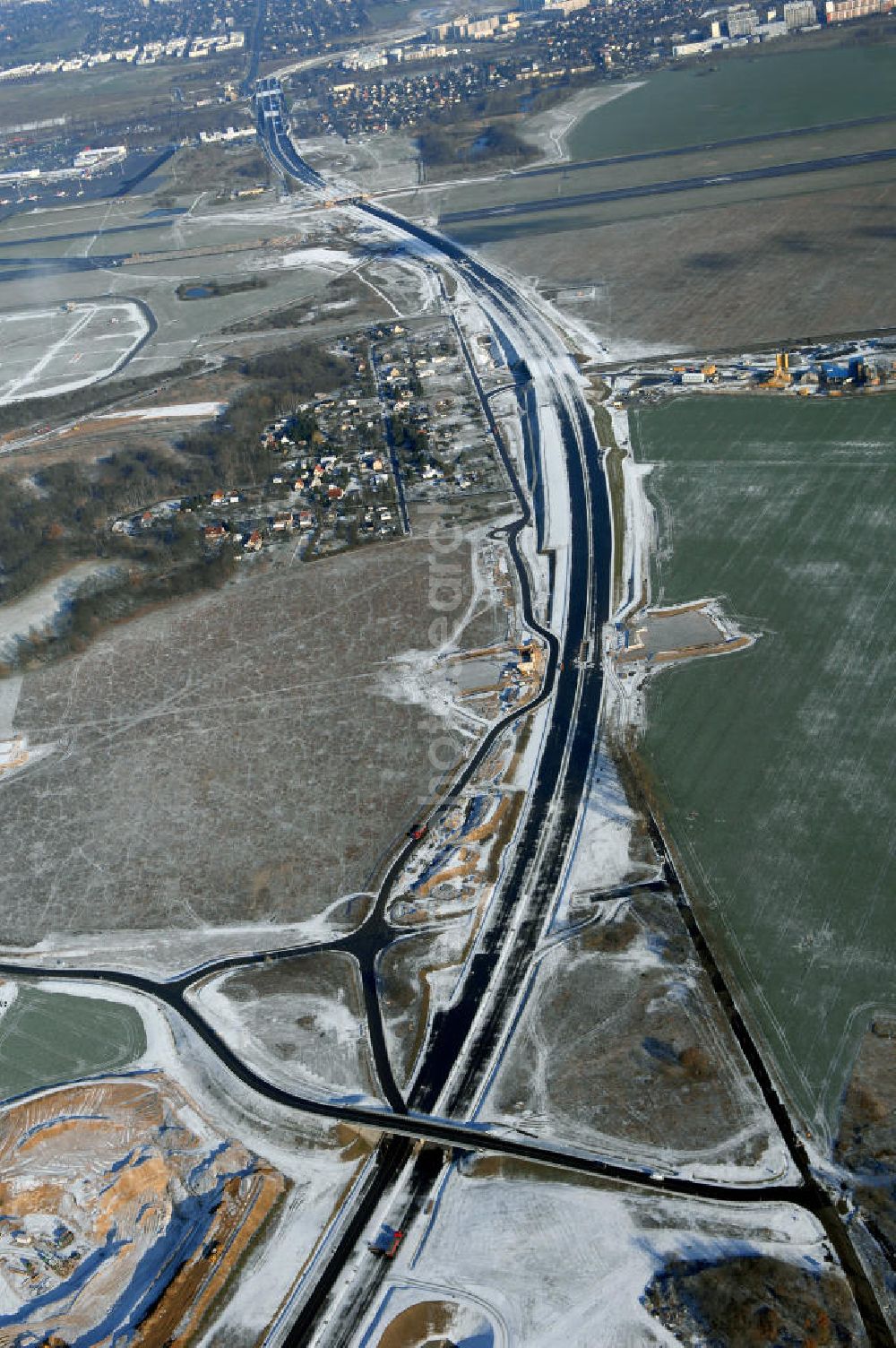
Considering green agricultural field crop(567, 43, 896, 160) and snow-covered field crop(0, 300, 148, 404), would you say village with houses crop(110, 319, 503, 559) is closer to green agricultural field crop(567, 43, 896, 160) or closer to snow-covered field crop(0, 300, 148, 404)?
snow-covered field crop(0, 300, 148, 404)

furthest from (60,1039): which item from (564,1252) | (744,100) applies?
(744,100)

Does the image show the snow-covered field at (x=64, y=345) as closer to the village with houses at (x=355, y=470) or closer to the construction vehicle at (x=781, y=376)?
the village with houses at (x=355, y=470)

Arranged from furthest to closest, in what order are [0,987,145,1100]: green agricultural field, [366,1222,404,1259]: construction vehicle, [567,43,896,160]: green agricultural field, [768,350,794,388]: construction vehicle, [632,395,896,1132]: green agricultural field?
1. [567,43,896,160]: green agricultural field
2. [768,350,794,388]: construction vehicle
3. [0,987,145,1100]: green agricultural field
4. [632,395,896,1132]: green agricultural field
5. [366,1222,404,1259]: construction vehicle

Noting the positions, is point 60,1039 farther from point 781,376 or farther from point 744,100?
point 744,100

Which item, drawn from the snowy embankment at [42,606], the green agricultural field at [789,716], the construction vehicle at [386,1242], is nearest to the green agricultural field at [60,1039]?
the construction vehicle at [386,1242]

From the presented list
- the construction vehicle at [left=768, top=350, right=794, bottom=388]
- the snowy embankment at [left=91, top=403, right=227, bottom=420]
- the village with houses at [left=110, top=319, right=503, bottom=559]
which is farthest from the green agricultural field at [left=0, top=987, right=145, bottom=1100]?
Answer: the construction vehicle at [left=768, top=350, right=794, bottom=388]

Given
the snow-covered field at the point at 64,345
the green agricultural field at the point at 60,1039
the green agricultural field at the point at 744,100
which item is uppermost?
the green agricultural field at the point at 744,100

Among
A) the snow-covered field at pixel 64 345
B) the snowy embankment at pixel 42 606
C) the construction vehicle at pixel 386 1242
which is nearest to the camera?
the construction vehicle at pixel 386 1242
